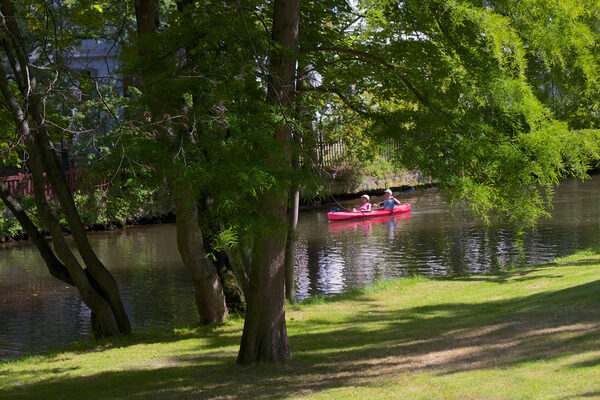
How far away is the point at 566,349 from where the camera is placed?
7.65 m

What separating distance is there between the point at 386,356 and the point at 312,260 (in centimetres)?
1335

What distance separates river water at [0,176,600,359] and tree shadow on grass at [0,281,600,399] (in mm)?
4994

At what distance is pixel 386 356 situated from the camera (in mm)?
9156

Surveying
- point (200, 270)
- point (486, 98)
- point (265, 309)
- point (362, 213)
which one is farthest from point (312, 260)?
point (486, 98)

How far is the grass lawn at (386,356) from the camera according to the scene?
23.6 feet

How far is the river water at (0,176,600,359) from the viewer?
1620 centimetres

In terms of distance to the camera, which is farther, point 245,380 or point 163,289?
point 163,289

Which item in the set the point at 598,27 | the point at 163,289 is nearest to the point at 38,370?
the point at 163,289

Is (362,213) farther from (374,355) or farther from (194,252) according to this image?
(374,355)

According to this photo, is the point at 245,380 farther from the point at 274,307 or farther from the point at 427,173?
the point at 427,173

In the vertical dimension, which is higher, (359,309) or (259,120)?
(259,120)

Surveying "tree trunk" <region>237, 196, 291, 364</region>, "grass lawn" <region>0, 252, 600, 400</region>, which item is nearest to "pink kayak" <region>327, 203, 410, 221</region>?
"grass lawn" <region>0, 252, 600, 400</region>

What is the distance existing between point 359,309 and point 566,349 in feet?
20.4

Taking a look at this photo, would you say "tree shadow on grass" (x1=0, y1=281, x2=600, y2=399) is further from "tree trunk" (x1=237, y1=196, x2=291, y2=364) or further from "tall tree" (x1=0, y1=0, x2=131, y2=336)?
"tall tree" (x1=0, y1=0, x2=131, y2=336)
